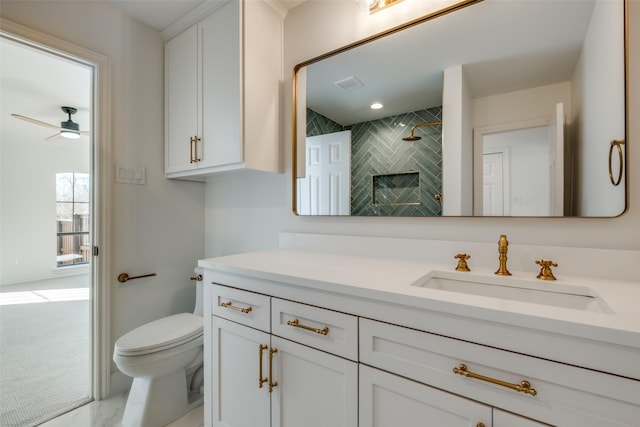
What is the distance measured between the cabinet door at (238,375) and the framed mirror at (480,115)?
76cm

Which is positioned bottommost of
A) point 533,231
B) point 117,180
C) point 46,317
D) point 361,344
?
point 46,317

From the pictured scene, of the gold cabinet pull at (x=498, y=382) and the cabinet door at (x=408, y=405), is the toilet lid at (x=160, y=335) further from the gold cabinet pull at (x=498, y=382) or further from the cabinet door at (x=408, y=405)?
the gold cabinet pull at (x=498, y=382)

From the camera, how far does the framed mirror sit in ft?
3.25

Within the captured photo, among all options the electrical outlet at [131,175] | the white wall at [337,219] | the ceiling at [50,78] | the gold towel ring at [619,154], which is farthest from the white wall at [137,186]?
the gold towel ring at [619,154]

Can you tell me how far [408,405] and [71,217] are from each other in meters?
6.69

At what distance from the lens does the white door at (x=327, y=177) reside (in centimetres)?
154

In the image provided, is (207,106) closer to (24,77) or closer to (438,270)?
(438,270)

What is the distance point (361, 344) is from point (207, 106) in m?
1.52

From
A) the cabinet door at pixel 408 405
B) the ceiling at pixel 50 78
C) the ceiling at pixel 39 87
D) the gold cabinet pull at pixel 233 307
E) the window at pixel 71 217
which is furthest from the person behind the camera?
the window at pixel 71 217

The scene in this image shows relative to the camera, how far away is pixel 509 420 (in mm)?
646

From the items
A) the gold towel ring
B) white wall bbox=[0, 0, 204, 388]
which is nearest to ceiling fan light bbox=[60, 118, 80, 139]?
white wall bbox=[0, 0, 204, 388]

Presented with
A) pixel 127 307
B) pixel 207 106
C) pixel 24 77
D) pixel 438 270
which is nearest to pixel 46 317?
pixel 127 307

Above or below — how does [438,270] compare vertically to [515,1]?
below

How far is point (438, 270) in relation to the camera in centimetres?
108
